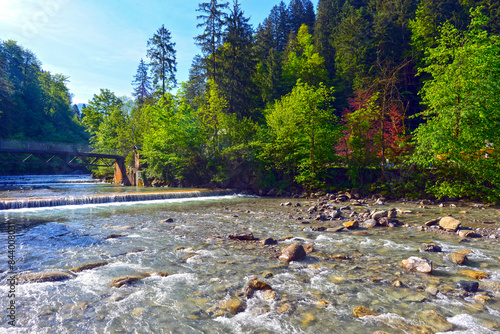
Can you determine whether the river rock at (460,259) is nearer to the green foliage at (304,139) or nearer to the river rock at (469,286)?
the river rock at (469,286)

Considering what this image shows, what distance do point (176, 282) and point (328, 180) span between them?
20.8 meters

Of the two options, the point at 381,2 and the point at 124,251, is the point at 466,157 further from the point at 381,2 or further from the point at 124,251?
the point at 381,2

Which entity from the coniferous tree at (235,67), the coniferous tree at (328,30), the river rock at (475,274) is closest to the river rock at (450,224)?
the river rock at (475,274)

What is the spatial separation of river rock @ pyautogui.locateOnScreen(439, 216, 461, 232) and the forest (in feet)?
20.4

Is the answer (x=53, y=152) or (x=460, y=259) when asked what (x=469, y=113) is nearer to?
(x=460, y=259)

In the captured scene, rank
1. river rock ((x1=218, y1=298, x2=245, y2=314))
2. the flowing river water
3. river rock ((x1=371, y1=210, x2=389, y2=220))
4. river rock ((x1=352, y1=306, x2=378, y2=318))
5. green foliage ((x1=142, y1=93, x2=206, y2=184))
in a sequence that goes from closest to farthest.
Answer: the flowing river water < river rock ((x1=352, y1=306, x2=378, y2=318)) < river rock ((x1=218, y1=298, x2=245, y2=314)) < river rock ((x1=371, y1=210, x2=389, y2=220)) < green foliage ((x1=142, y1=93, x2=206, y2=184))

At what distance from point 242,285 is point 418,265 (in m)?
4.16

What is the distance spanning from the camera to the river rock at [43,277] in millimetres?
5738

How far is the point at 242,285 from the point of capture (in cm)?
552

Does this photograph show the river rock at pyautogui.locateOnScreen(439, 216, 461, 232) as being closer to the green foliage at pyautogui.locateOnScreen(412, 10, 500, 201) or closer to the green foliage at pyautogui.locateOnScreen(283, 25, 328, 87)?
the green foliage at pyautogui.locateOnScreen(412, 10, 500, 201)

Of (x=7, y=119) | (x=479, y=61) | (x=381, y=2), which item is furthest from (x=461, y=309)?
(x=7, y=119)

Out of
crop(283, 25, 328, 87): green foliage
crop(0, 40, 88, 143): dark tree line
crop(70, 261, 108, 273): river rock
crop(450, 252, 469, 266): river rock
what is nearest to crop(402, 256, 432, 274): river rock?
crop(450, 252, 469, 266): river rock

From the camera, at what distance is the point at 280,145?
24.5 meters

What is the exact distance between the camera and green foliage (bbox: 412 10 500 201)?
1399 cm
